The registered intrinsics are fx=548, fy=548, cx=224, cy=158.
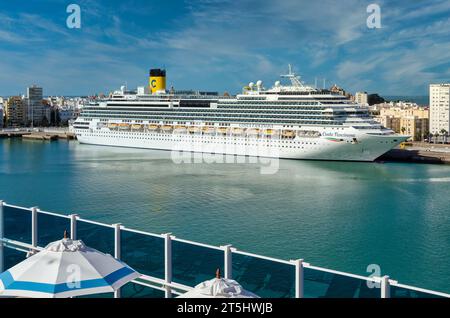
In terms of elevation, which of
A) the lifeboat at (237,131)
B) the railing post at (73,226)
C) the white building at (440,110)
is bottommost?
the railing post at (73,226)

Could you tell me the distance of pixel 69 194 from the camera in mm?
11945

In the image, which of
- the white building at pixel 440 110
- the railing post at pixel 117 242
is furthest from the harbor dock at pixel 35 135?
the railing post at pixel 117 242

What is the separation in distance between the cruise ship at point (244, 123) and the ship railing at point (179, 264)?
14988 millimetres

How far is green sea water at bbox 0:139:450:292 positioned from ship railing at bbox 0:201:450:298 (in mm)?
3623

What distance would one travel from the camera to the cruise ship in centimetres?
1811

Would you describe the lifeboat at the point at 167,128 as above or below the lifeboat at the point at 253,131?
above

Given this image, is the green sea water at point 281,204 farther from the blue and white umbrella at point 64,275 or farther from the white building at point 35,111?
the white building at point 35,111

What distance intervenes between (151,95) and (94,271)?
22.9 metres

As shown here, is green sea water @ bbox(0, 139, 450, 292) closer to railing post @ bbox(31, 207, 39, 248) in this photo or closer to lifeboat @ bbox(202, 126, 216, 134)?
lifeboat @ bbox(202, 126, 216, 134)

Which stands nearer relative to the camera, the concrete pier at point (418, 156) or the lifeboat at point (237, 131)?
the concrete pier at point (418, 156)

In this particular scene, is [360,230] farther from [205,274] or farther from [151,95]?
[151,95]

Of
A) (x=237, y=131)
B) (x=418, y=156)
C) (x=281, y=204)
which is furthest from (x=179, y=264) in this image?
(x=418, y=156)

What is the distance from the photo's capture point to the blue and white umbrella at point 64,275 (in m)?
2.64

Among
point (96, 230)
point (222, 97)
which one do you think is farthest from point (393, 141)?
point (96, 230)
